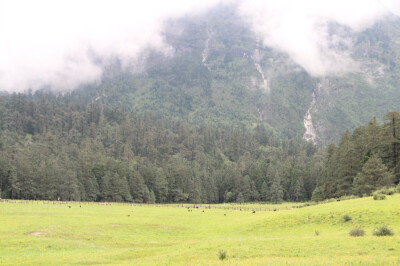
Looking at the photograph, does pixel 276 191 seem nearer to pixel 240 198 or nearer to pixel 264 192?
pixel 264 192

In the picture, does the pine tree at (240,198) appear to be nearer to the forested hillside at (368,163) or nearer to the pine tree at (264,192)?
the pine tree at (264,192)

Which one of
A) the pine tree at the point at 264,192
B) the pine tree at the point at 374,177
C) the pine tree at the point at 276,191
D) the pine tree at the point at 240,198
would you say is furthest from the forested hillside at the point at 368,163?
the pine tree at the point at 240,198

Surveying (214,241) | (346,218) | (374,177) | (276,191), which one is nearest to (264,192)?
(276,191)

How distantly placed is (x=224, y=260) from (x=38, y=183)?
133143mm

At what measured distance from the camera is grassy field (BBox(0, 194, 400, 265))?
2448cm

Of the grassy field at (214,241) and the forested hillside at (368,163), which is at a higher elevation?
the forested hillside at (368,163)

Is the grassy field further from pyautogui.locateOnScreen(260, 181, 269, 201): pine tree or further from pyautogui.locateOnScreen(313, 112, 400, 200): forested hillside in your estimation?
pyautogui.locateOnScreen(260, 181, 269, 201): pine tree

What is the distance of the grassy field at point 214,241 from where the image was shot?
24.5 m

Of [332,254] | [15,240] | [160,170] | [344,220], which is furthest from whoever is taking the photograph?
[160,170]

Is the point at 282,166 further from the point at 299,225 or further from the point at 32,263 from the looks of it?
the point at 32,263

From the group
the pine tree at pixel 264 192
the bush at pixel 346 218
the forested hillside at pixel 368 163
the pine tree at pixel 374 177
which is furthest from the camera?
the pine tree at pixel 264 192

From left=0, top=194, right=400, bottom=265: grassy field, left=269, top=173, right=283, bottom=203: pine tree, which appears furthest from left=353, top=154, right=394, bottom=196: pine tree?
left=269, top=173, right=283, bottom=203: pine tree

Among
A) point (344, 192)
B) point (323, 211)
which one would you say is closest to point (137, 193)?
point (344, 192)

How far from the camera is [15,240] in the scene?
38.7 m
